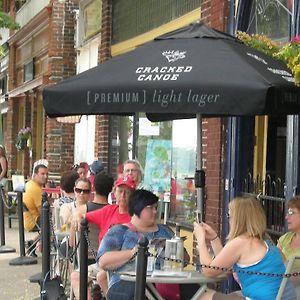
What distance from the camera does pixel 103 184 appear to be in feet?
23.7

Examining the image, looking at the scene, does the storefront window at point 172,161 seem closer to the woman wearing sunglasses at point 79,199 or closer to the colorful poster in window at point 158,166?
the colorful poster in window at point 158,166

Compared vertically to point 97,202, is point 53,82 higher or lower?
higher

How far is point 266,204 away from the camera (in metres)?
7.96

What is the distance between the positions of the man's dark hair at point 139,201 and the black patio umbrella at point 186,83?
786 mm

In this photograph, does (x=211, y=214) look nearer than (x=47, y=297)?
No

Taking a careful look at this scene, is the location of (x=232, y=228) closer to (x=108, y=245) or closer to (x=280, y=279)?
(x=280, y=279)

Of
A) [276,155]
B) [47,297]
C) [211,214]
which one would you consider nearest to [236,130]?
[276,155]

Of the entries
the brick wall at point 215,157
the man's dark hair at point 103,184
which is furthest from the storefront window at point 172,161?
the man's dark hair at point 103,184

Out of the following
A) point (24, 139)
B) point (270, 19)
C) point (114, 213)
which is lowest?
point (114, 213)

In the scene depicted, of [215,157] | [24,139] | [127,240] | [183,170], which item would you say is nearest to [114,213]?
[127,240]

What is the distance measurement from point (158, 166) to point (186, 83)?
20.6ft

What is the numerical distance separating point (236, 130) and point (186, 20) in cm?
245

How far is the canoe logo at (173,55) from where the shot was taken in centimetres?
536

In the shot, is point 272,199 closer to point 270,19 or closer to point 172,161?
point 270,19
